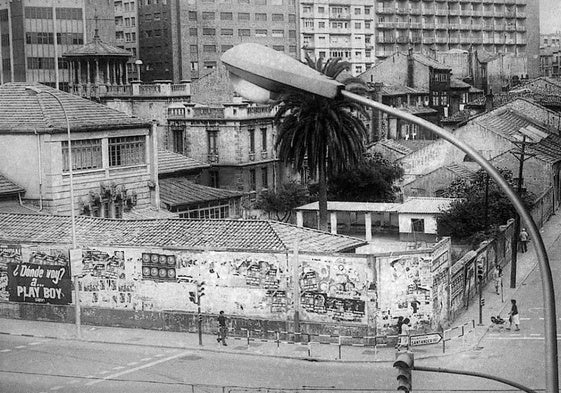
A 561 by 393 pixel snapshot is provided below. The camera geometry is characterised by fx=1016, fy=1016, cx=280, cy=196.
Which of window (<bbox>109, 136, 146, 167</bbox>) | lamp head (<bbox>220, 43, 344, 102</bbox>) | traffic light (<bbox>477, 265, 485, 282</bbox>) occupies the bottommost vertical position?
traffic light (<bbox>477, 265, 485, 282</bbox>)

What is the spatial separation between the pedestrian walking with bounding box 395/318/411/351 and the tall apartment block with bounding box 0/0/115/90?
69385mm

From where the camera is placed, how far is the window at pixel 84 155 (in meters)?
50.5

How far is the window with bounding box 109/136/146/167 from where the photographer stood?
54062 mm

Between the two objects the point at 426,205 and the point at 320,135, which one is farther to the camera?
the point at 426,205

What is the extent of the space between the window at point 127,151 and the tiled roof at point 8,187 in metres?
5.37

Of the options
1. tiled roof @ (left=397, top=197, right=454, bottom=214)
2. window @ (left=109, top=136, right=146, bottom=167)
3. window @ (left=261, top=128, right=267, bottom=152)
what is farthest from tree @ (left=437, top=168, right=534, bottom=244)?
window @ (left=261, top=128, right=267, bottom=152)

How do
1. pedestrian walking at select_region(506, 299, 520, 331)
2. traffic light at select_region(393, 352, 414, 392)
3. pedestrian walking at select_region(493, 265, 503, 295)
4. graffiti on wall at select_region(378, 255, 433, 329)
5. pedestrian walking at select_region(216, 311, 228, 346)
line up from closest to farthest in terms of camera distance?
traffic light at select_region(393, 352, 414, 392) < graffiti on wall at select_region(378, 255, 433, 329) < pedestrian walking at select_region(216, 311, 228, 346) < pedestrian walking at select_region(506, 299, 520, 331) < pedestrian walking at select_region(493, 265, 503, 295)

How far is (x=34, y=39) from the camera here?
10062 cm

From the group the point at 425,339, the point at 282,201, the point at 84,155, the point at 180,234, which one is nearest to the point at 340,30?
the point at 282,201

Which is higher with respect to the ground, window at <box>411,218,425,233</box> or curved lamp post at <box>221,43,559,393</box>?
curved lamp post at <box>221,43,559,393</box>

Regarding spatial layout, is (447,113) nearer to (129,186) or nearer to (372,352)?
(129,186)

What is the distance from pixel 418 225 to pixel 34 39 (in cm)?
5286

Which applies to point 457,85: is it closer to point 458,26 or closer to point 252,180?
point 458,26

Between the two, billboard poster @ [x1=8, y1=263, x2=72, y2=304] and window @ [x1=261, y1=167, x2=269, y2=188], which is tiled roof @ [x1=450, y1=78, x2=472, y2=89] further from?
billboard poster @ [x1=8, y1=263, x2=72, y2=304]
